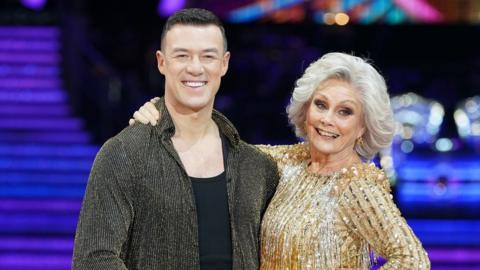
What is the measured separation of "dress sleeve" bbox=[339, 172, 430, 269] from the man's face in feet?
2.20

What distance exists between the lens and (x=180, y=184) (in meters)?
3.03

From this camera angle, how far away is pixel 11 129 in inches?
392

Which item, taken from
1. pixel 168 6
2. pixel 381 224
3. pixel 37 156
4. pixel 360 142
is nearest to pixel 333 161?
pixel 360 142

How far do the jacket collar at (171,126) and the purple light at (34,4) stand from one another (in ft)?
32.2

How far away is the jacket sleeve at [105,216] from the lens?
2846mm

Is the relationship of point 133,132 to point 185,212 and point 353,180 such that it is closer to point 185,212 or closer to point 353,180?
point 185,212

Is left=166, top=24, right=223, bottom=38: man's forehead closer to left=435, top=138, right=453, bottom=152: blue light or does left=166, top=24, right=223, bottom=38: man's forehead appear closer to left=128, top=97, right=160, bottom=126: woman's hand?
left=128, top=97, right=160, bottom=126: woman's hand

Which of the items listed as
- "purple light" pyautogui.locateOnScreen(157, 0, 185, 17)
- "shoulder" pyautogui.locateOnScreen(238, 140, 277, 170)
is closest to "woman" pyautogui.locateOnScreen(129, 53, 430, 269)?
"shoulder" pyautogui.locateOnScreen(238, 140, 277, 170)

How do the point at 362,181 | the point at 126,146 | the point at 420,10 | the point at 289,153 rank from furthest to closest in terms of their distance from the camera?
the point at 420,10
the point at 289,153
the point at 362,181
the point at 126,146

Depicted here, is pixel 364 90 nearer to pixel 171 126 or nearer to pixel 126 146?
pixel 171 126

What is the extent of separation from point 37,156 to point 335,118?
21.6 ft

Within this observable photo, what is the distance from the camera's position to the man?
9.50ft

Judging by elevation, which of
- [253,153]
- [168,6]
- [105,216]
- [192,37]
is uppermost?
[168,6]

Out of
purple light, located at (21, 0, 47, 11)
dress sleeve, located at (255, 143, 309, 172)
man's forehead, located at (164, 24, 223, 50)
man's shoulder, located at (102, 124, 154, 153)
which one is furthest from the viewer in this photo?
purple light, located at (21, 0, 47, 11)
